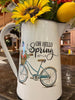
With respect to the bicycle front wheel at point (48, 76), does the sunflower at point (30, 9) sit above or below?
above

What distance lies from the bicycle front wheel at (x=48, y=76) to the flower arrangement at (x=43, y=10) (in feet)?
0.49

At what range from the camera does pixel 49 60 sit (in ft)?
0.88

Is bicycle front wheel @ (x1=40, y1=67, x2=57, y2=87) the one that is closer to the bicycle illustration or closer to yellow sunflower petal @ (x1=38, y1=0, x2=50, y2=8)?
the bicycle illustration

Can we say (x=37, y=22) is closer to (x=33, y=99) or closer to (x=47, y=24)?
(x=47, y=24)

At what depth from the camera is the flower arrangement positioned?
0.25 m

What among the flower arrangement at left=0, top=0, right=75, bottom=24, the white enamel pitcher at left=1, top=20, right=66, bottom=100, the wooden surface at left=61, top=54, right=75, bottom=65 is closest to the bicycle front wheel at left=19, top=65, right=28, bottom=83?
the white enamel pitcher at left=1, top=20, right=66, bottom=100

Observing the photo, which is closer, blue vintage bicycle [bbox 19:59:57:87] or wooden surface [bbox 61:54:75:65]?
blue vintage bicycle [bbox 19:59:57:87]

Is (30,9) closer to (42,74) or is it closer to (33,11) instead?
(33,11)

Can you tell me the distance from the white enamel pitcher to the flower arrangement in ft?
0.07

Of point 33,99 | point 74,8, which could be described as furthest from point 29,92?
point 74,8

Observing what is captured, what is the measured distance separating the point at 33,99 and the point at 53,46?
0.17 m

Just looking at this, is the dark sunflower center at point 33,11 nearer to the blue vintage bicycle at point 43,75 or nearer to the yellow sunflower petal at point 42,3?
the yellow sunflower petal at point 42,3

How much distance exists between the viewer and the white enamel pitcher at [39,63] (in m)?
0.26

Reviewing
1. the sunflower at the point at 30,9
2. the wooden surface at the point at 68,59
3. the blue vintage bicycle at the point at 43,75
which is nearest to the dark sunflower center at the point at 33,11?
the sunflower at the point at 30,9
